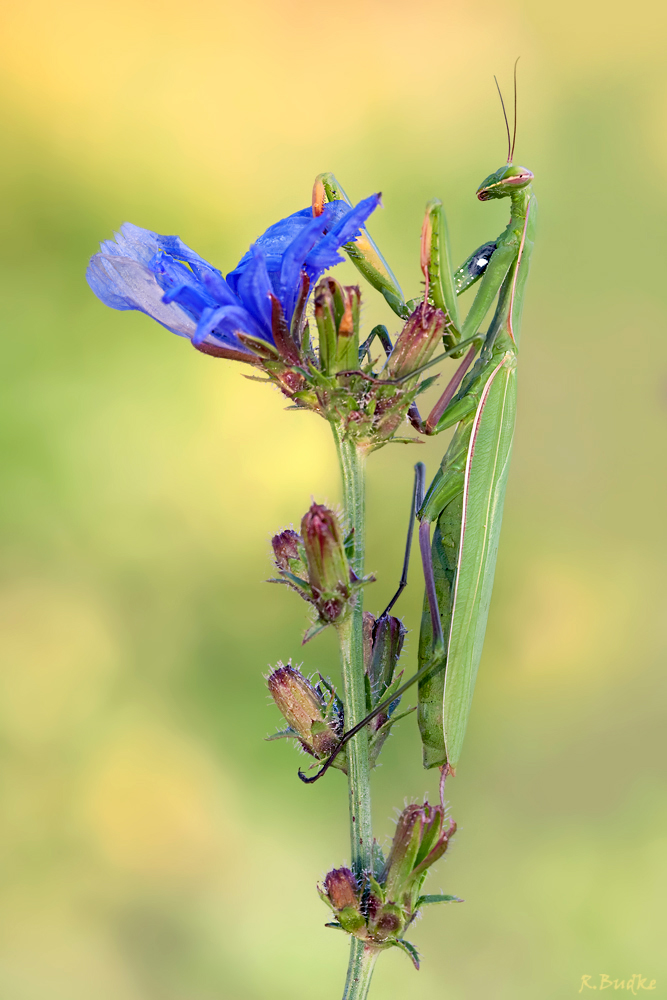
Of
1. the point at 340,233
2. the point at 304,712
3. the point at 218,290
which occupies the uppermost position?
the point at 340,233

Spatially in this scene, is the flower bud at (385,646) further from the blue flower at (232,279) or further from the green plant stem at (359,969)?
the blue flower at (232,279)

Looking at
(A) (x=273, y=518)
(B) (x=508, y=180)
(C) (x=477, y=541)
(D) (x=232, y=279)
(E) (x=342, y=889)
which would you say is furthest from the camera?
(A) (x=273, y=518)

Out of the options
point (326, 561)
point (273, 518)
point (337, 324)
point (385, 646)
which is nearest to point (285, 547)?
point (326, 561)

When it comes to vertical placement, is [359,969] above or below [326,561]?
below

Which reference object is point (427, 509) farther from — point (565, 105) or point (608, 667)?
point (565, 105)

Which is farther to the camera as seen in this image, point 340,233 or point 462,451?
point 462,451

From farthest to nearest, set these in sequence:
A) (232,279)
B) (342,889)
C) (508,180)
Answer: (508,180), (232,279), (342,889)

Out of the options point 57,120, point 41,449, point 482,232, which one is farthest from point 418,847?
point 57,120

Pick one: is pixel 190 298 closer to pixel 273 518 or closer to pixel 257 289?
pixel 257 289
